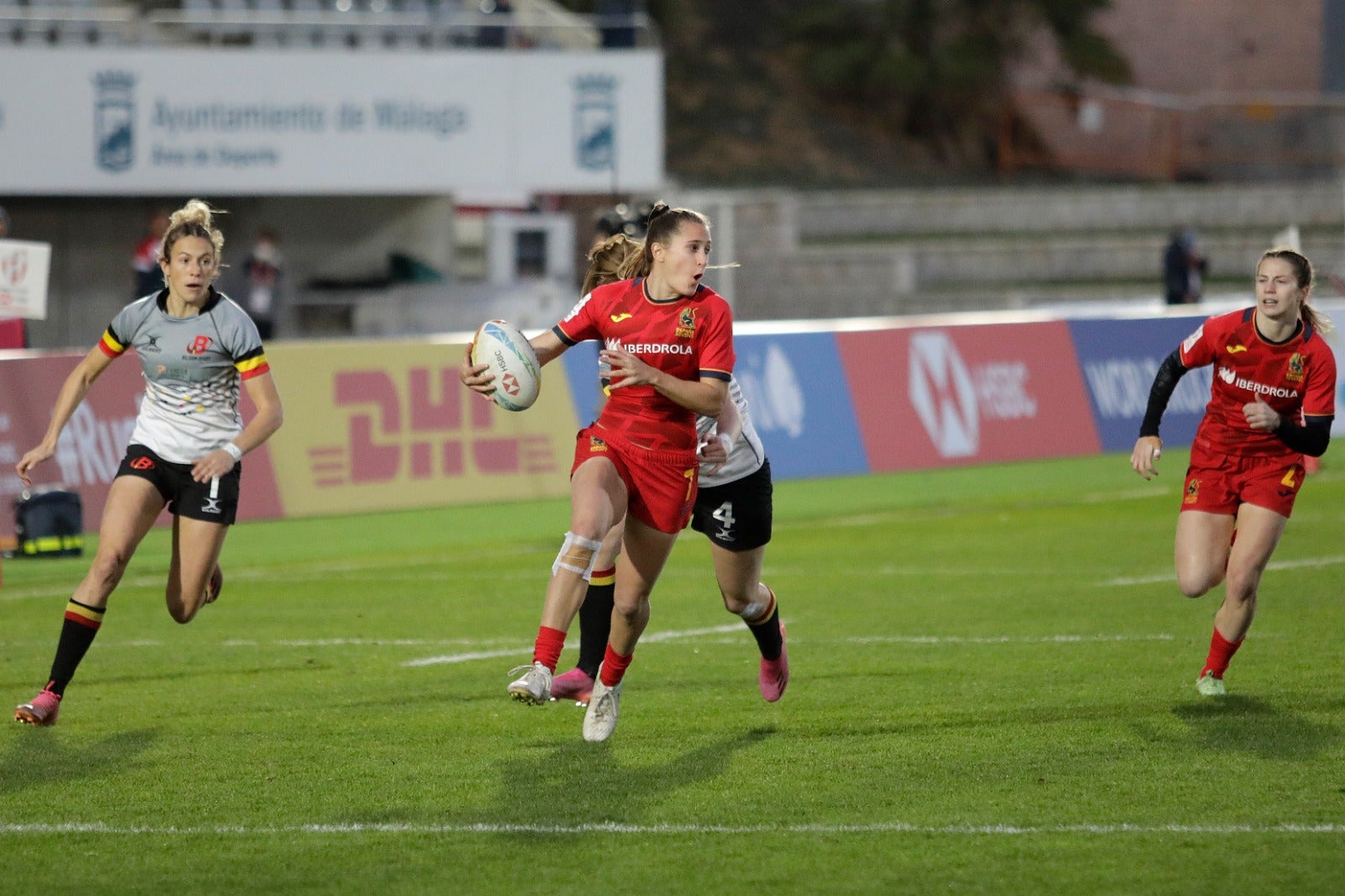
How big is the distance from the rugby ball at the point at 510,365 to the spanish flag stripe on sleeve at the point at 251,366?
1070 mm

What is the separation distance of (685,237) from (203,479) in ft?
7.52

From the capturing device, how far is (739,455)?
7.95 m

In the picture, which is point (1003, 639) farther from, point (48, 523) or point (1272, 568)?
point (48, 523)

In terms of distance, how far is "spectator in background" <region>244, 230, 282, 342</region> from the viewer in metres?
27.3

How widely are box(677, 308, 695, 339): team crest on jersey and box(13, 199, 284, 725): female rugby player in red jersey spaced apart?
188 cm

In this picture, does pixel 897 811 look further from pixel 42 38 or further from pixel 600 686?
pixel 42 38

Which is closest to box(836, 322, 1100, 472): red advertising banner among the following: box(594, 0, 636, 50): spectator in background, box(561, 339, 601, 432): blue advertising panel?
box(561, 339, 601, 432): blue advertising panel

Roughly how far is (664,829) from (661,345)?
6.45ft

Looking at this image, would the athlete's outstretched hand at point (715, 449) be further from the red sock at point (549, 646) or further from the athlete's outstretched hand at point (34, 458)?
the athlete's outstretched hand at point (34, 458)

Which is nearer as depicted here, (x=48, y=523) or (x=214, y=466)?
(x=214, y=466)

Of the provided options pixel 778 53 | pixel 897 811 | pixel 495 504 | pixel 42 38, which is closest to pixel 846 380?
pixel 495 504

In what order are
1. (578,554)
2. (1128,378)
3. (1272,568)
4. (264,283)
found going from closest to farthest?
1. (578,554)
2. (1272,568)
3. (1128,378)
4. (264,283)

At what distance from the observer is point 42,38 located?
28484 millimetres

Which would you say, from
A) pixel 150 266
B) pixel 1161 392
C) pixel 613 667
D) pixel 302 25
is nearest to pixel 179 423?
pixel 613 667
